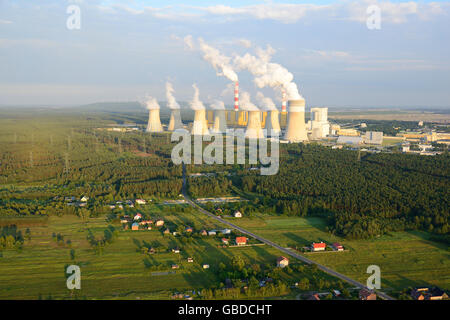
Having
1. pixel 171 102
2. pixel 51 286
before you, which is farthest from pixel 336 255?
pixel 171 102

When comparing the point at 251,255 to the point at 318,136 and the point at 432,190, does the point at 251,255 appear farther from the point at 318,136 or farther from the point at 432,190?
the point at 318,136

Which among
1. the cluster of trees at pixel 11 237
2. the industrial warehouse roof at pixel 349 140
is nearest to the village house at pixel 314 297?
the cluster of trees at pixel 11 237

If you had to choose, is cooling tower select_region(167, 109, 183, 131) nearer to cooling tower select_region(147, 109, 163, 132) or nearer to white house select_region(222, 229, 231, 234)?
cooling tower select_region(147, 109, 163, 132)

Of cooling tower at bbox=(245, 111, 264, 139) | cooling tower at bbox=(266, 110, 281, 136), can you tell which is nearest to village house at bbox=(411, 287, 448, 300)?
cooling tower at bbox=(245, 111, 264, 139)

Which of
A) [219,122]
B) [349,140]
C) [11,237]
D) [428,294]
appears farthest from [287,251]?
[219,122]

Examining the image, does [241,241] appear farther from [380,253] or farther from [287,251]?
[380,253]

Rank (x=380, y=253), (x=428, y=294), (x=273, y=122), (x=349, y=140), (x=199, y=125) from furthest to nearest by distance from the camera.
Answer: (x=273, y=122) → (x=349, y=140) → (x=199, y=125) → (x=380, y=253) → (x=428, y=294)

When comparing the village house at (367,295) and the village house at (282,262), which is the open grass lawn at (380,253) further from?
the village house at (282,262)
